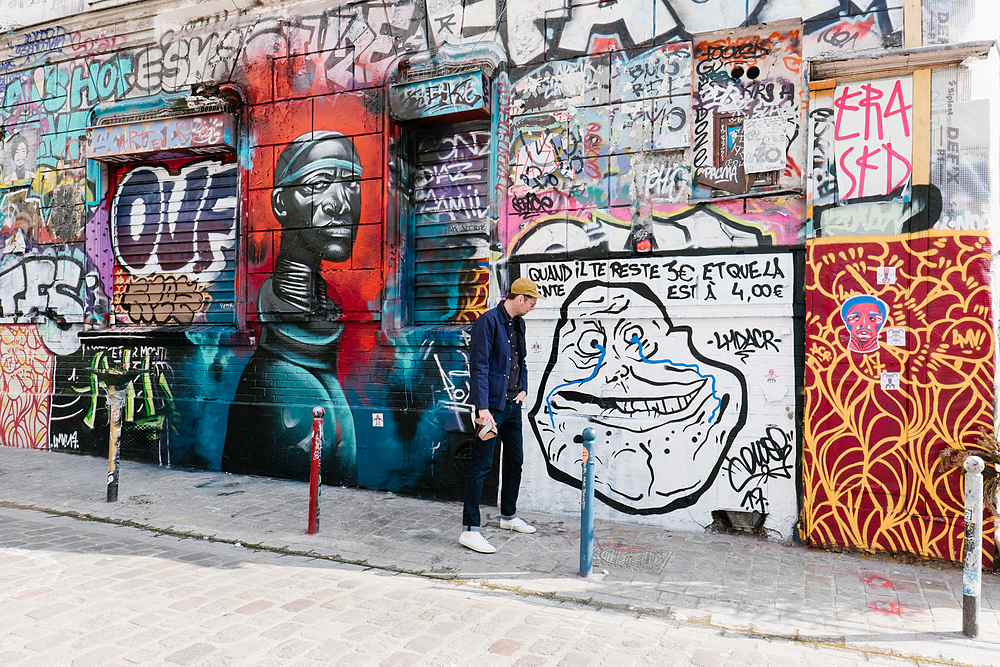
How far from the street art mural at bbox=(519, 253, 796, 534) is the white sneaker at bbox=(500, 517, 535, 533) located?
25.2 inches

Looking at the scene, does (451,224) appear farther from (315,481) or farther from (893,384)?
(893,384)

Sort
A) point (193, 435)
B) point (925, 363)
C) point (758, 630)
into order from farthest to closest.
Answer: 1. point (193, 435)
2. point (925, 363)
3. point (758, 630)

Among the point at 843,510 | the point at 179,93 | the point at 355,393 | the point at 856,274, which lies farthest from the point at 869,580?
the point at 179,93

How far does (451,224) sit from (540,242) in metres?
1.15

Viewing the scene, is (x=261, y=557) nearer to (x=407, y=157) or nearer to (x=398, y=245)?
(x=398, y=245)

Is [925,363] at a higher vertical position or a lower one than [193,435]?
higher

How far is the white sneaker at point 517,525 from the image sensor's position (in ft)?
18.6

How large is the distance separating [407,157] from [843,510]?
5.32m

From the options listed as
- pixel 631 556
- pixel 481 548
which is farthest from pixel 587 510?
pixel 481 548

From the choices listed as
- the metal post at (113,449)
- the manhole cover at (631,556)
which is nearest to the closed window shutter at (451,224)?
the manhole cover at (631,556)

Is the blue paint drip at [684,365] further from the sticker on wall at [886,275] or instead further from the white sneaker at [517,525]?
the white sneaker at [517,525]

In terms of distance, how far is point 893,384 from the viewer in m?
5.25

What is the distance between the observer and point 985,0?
17.0ft

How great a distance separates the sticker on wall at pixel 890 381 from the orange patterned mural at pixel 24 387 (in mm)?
9623
